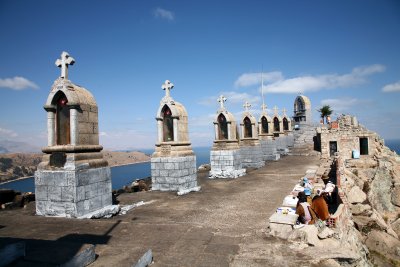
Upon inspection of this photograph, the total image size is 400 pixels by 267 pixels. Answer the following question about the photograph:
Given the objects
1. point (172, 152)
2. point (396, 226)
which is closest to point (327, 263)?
point (172, 152)

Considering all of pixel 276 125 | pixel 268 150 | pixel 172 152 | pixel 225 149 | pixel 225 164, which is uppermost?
pixel 276 125

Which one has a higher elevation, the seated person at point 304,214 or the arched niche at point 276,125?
the arched niche at point 276,125

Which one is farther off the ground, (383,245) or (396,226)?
(383,245)

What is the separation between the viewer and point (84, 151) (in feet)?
24.1

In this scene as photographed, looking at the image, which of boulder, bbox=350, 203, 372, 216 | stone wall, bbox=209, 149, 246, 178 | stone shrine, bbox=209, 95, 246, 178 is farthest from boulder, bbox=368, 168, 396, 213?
stone shrine, bbox=209, 95, 246, 178

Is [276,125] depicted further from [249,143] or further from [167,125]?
[167,125]

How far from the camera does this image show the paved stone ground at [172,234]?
4.10 metres

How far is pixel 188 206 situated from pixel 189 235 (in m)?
2.53

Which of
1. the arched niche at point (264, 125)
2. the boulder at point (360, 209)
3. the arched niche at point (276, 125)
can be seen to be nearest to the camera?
the boulder at point (360, 209)

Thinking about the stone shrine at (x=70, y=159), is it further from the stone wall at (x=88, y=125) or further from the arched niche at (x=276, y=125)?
the arched niche at (x=276, y=125)

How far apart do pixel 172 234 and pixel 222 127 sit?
32.1ft

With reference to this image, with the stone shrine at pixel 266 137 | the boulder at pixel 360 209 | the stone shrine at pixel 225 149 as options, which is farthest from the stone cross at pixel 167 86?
the stone shrine at pixel 266 137

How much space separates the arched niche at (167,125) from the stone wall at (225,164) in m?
3.72

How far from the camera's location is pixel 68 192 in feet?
22.0
